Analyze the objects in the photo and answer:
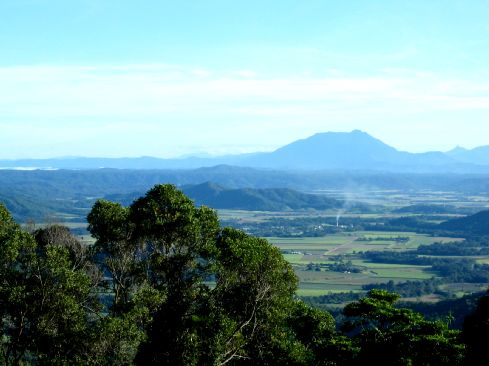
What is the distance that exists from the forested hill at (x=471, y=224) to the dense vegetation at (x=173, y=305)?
147 m

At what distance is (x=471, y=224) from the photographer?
166375mm

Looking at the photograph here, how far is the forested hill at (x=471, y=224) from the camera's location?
525 feet

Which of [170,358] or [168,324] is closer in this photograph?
[170,358]

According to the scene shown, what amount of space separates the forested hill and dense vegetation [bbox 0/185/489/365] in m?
147

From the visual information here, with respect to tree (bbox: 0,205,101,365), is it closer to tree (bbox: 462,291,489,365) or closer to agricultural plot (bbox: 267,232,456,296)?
tree (bbox: 462,291,489,365)

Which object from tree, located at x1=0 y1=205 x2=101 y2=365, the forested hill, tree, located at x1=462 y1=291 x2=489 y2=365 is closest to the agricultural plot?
the forested hill

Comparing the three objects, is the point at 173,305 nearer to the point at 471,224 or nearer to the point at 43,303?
the point at 43,303

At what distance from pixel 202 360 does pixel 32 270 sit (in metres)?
6.28

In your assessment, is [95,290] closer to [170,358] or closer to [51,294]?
[51,294]

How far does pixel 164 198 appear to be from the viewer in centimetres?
2292

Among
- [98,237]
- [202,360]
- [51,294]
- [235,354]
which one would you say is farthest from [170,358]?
[98,237]

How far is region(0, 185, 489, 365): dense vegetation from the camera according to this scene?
19.2 m

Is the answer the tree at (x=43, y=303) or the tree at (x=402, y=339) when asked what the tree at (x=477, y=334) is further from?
the tree at (x=43, y=303)

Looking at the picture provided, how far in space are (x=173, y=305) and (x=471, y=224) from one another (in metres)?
158
